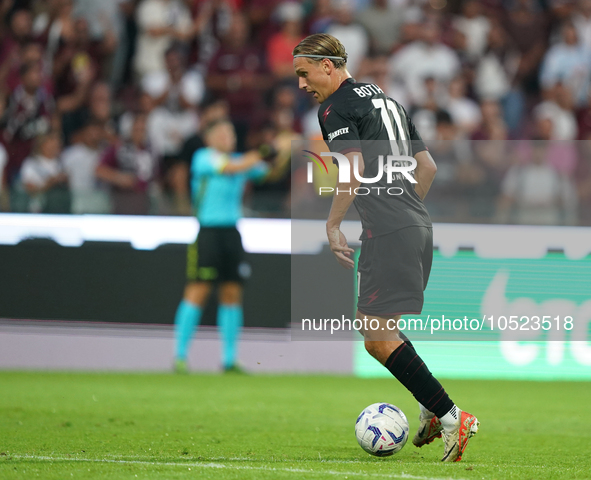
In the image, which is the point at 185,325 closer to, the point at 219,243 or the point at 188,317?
the point at 188,317

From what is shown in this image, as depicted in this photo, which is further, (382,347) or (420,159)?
(420,159)

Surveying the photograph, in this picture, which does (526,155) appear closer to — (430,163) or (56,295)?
(430,163)

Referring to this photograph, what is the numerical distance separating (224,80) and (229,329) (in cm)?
395

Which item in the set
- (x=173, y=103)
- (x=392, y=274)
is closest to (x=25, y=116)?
(x=173, y=103)

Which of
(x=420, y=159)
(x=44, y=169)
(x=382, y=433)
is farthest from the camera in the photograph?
(x=44, y=169)

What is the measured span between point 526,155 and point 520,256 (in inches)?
37.7

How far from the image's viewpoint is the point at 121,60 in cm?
1203

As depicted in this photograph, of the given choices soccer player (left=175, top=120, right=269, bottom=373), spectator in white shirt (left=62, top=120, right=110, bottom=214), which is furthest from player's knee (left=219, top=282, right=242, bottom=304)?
spectator in white shirt (left=62, top=120, right=110, bottom=214)

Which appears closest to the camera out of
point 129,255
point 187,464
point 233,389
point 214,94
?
point 187,464

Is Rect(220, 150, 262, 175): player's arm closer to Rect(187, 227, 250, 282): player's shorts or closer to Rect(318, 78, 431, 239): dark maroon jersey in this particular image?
Rect(187, 227, 250, 282): player's shorts

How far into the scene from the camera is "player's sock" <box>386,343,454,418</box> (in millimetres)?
4461

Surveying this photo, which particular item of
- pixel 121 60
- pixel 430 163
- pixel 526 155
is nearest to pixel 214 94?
pixel 121 60

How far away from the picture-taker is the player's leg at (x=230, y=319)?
28.6 ft

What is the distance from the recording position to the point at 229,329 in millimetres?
8703
